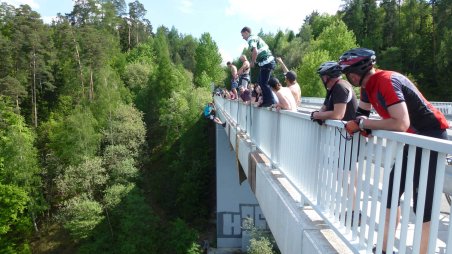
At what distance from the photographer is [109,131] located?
33656 mm

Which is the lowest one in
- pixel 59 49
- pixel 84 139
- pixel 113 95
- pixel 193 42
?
pixel 84 139

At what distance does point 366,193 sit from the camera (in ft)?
7.73

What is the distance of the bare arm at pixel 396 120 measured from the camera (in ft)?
7.04

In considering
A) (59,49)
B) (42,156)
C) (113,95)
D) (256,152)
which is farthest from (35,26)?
(256,152)

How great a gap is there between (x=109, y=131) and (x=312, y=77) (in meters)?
20.2

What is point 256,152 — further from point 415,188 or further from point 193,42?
point 193,42

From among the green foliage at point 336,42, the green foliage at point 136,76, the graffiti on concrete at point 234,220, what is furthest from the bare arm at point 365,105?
the green foliage at point 136,76

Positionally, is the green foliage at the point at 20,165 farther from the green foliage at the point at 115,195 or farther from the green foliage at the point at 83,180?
the green foliage at the point at 115,195

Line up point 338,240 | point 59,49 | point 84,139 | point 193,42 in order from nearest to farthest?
point 338,240
point 84,139
point 59,49
point 193,42

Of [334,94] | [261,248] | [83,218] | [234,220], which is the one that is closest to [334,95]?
[334,94]

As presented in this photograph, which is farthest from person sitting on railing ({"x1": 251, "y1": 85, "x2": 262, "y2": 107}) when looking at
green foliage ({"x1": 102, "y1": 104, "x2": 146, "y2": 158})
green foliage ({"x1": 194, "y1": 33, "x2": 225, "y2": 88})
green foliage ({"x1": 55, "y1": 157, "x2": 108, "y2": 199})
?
green foliage ({"x1": 194, "y1": 33, "x2": 225, "y2": 88})

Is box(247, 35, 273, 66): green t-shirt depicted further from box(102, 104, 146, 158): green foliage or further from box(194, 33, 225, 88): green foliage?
box(194, 33, 225, 88): green foliage

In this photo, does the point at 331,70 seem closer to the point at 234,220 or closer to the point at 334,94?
the point at 334,94

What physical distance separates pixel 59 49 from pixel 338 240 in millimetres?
45147
